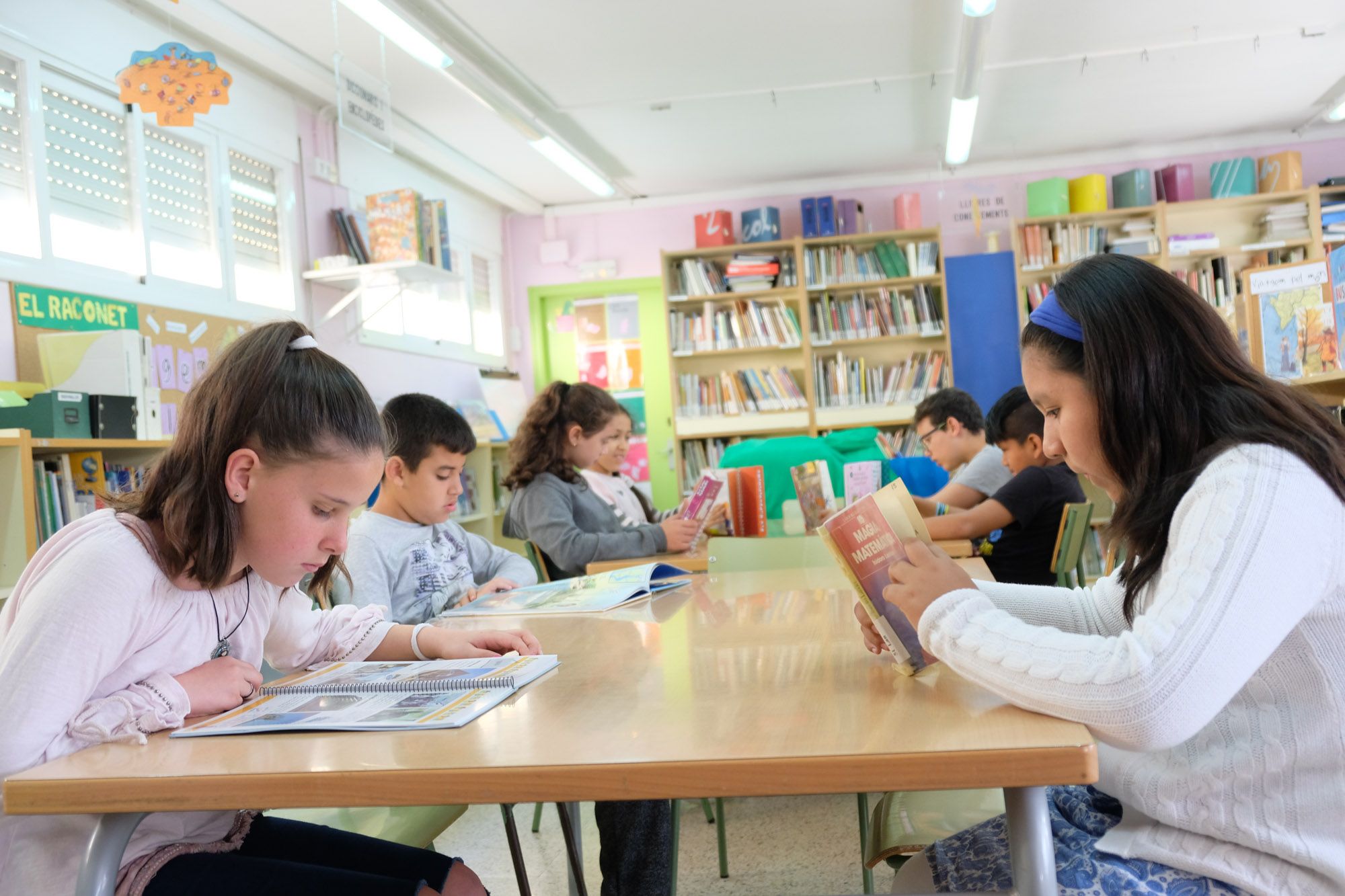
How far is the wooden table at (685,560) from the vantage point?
101 inches

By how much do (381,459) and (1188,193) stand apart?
6.66 meters

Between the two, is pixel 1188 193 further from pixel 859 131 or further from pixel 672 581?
pixel 672 581

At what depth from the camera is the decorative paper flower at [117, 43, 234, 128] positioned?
2.61 meters


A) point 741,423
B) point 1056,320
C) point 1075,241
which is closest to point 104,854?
point 1056,320

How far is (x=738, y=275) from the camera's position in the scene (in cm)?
661

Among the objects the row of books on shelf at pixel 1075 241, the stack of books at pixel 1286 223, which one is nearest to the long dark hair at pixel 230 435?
the row of books on shelf at pixel 1075 241

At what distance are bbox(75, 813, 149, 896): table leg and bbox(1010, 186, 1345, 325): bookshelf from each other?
628cm

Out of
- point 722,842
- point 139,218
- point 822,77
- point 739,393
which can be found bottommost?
point 722,842

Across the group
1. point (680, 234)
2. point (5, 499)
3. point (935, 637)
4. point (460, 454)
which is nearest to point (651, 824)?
point (460, 454)

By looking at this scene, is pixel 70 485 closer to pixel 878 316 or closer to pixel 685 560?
pixel 685 560

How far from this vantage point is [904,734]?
80 centimetres

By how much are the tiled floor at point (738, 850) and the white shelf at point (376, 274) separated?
9.00 feet

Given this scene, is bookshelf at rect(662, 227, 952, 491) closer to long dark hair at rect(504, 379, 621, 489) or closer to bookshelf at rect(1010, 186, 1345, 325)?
bookshelf at rect(1010, 186, 1345, 325)

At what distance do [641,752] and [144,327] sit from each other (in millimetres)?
3523
